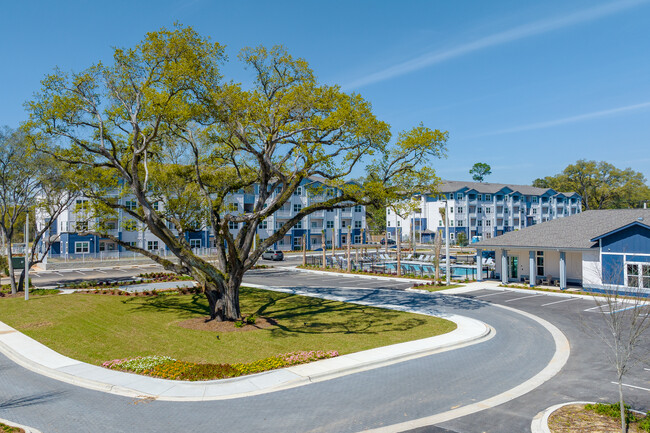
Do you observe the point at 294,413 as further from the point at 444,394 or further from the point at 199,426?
the point at 444,394

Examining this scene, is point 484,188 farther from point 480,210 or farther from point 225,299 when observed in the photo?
point 225,299

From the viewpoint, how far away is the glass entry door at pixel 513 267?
35562mm

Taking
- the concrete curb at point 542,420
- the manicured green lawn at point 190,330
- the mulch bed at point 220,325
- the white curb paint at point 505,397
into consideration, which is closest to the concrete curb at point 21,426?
the manicured green lawn at point 190,330

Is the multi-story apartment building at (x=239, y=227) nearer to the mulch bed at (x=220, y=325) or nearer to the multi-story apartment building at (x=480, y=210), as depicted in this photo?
the multi-story apartment building at (x=480, y=210)

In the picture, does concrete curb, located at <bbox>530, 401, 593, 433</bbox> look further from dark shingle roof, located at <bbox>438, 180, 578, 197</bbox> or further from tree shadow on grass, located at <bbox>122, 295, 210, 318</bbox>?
dark shingle roof, located at <bbox>438, 180, 578, 197</bbox>

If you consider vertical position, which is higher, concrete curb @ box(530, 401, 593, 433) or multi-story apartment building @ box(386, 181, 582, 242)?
multi-story apartment building @ box(386, 181, 582, 242)

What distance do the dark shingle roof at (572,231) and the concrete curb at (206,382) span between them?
1685 centimetres

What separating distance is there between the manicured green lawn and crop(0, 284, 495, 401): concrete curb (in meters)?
0.75

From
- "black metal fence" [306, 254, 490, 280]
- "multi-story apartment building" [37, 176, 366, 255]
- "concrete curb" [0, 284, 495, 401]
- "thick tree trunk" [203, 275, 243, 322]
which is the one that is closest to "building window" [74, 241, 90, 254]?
"multi-story apartment building" [37, 176, 366, 255]

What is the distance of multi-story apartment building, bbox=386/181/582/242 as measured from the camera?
8231 centimetres

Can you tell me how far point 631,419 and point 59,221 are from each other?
6456 centimetres

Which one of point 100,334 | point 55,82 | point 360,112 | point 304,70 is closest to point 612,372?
point 360,112

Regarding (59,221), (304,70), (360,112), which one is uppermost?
(304,70)

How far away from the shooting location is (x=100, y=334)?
726 inches
